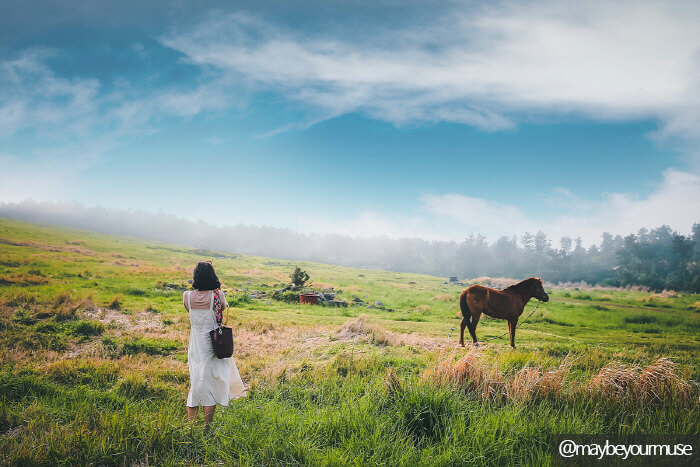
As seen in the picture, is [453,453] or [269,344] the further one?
[269,344]

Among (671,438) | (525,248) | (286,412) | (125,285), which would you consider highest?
(525,248)

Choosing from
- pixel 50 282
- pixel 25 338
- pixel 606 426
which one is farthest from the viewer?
pixel 50 282

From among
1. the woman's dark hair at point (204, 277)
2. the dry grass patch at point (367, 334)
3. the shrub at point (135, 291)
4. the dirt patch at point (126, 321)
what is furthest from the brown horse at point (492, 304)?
the shrub at point (135, 291)

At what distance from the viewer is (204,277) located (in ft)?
17.9

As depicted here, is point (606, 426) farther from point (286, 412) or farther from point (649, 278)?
point (649, 278)

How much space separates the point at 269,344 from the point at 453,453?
364 inches

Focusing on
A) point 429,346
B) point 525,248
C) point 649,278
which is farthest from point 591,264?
point 429,346

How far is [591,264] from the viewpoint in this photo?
66750 millimetres

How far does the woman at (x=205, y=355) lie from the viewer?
5195 mm

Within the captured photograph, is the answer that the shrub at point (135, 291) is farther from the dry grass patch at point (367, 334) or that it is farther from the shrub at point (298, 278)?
the dry grass patch at point (367, 334)

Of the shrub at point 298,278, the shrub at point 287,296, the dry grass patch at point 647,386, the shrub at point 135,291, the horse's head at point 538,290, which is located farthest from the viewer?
the shrub at point 298,278

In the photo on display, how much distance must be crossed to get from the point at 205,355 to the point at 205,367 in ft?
0.64

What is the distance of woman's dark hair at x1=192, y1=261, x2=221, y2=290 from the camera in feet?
17.8

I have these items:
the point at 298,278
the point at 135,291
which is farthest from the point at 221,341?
the point at 298,278
